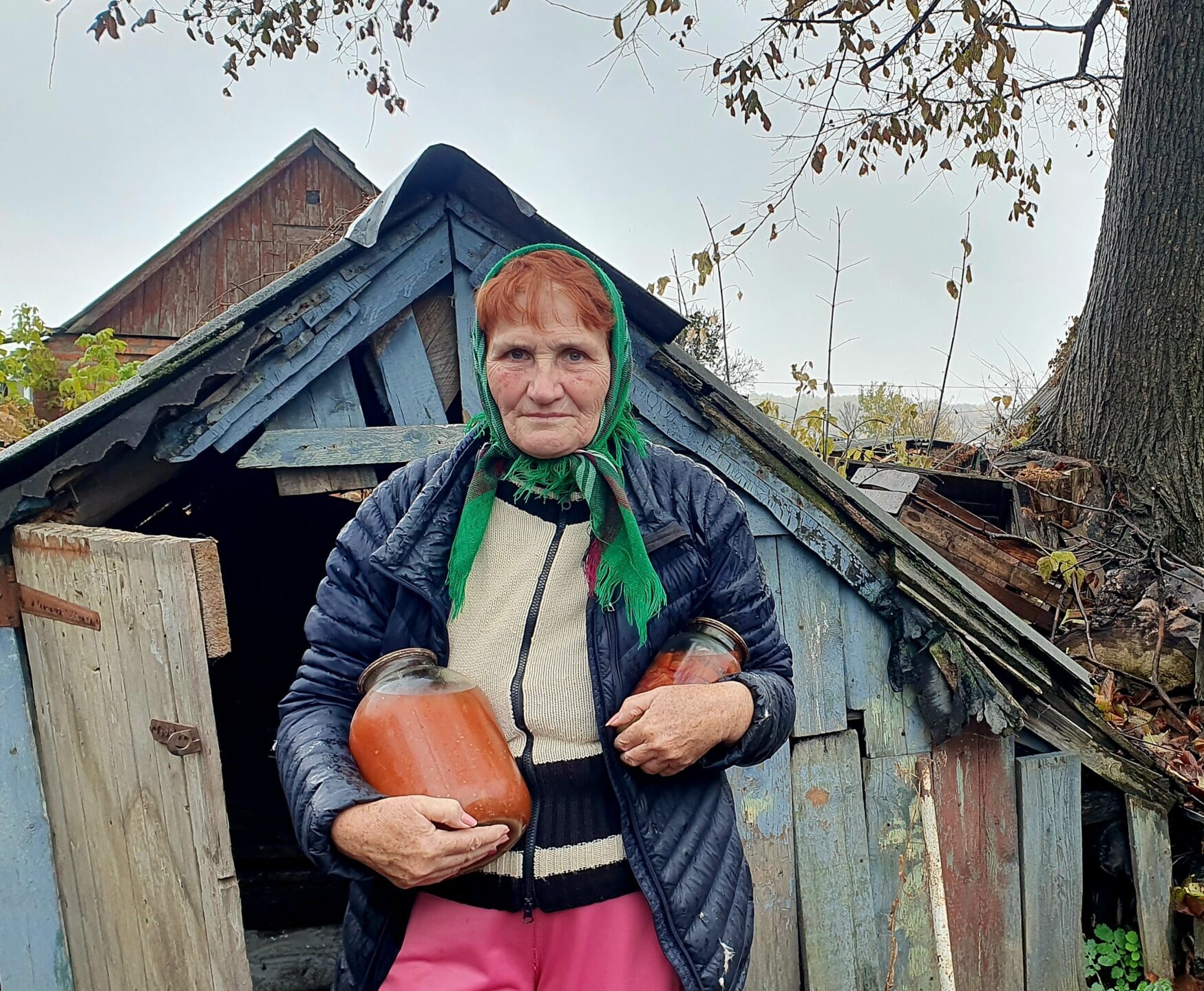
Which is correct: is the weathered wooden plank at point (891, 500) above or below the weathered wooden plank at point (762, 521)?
A: below

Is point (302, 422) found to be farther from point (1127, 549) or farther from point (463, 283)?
point (1127, 549)

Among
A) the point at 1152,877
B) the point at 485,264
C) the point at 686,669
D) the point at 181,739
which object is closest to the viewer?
the point at 686,669

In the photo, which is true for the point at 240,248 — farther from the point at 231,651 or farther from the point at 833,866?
the point at 833,866

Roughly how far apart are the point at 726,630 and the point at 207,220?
13.7 meters

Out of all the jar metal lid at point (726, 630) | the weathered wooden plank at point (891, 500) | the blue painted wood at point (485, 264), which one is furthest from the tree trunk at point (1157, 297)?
the jar metal lid at point (726, 630)

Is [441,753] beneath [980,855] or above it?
above

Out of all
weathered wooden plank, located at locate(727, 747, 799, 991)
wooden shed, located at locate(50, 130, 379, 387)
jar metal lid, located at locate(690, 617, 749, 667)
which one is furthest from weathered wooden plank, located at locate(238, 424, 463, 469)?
wooden shed, located at locate(50, 130, 379, 387)

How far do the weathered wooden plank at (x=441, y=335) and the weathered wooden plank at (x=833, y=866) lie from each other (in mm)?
1828

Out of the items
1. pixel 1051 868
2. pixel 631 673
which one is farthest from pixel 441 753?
pixel 1051 868

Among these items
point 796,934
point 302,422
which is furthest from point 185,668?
point 796,934

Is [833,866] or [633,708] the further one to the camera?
[833,866]

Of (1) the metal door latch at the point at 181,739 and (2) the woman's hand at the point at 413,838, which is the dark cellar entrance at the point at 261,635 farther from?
(2) the woman's hand at the point at 413,838

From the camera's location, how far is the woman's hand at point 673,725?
1404 millimetres

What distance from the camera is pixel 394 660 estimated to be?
1.49 m
